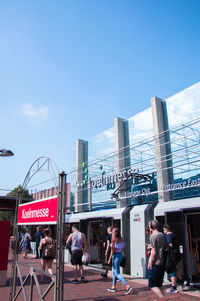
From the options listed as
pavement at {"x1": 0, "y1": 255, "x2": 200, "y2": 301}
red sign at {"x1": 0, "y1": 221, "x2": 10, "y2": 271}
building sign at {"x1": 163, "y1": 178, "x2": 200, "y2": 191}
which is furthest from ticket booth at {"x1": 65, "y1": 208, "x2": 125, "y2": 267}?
building sign at {"x1": 163, "y1": 178, "x2": 200, "y2": 191}

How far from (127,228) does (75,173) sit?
1783cm

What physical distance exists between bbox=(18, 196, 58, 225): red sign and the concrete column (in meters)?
12.4

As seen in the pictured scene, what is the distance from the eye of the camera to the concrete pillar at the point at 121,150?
21.1m

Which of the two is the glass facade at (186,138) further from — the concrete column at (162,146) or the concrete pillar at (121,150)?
the concrete pillar at (121,150)

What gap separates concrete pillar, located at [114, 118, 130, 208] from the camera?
21.1 meters

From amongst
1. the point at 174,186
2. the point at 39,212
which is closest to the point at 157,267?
the point at 39,212

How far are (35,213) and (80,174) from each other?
21.6m

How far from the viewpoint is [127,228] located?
9.23 metres

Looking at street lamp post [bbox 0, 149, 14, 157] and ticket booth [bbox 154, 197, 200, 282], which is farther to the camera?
street lamp post [bbox 0, 149, 14, 157]

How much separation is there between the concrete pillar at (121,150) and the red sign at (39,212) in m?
15.3

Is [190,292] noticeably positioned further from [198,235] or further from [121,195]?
[121,195]

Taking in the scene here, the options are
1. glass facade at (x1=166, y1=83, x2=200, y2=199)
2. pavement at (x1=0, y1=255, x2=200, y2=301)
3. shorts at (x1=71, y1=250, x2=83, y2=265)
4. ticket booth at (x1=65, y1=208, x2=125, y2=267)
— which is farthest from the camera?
glass facade at (x1=166, y1=83, x2=200, y2=199)

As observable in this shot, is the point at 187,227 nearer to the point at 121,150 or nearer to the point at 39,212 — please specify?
the point at 39,212

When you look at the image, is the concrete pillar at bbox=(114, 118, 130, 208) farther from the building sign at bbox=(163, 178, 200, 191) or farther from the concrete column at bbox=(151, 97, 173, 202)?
the building sign at bbox=(163, 178, 200, 191)
